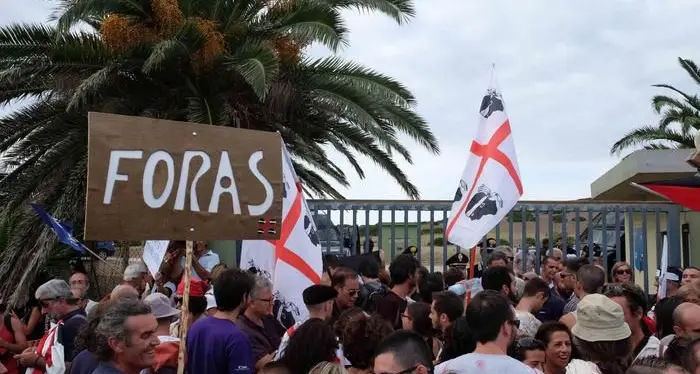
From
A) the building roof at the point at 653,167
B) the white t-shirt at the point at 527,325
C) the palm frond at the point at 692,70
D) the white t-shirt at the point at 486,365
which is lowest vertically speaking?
the white t-shirt at the point at 486,365

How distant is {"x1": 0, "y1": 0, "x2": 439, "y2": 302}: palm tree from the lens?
11.8 metres

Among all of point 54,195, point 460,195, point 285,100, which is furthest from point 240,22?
point 460,195

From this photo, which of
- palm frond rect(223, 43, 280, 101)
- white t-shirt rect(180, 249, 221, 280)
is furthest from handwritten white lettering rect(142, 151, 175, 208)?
palm frond rect(223, 43, 280, 101)

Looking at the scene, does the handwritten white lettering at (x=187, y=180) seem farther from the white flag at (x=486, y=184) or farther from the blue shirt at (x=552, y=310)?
the blue shirt at (x=552, y=310)

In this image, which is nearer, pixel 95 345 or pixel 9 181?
pixel 95 345

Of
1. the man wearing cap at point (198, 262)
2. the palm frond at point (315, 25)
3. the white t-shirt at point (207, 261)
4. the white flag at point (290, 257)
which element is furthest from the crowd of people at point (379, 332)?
the palm frond at point (315, 25)

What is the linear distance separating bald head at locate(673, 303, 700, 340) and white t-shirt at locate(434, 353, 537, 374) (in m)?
1.33

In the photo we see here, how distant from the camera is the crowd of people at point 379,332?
399 centimetres

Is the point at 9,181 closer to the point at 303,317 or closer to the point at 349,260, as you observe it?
the point at 349,260

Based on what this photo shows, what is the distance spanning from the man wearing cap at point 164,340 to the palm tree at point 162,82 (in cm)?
Answer: 637

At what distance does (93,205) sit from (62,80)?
8676mm

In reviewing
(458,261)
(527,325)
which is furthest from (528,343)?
(458,261)

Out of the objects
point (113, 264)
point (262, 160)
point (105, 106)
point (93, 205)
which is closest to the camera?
point (93, 205)

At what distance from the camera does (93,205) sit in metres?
4.50
